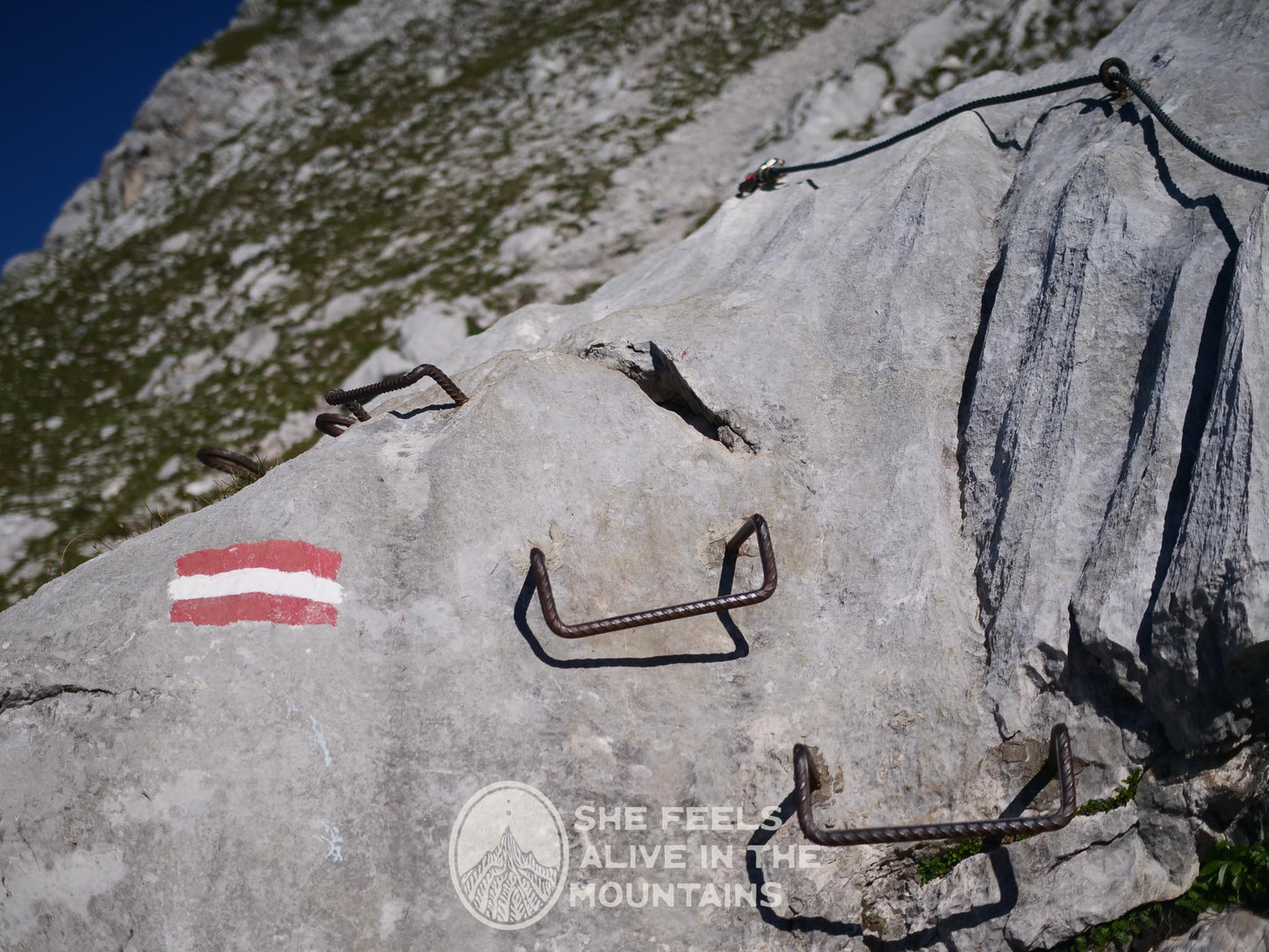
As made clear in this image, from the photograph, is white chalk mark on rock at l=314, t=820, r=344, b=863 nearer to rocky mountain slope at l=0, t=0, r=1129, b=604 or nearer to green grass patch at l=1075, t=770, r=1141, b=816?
green grass patch at l=1075, t=770, r=1141, b=816

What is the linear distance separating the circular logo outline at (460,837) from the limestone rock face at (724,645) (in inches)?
0.7

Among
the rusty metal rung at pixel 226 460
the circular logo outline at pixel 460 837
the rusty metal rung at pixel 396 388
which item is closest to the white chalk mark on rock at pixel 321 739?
the circular logo outline at pixel 460 837

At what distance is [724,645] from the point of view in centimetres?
383

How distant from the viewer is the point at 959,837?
309 cm

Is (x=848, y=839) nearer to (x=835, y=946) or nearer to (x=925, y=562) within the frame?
(x=835, y=946)

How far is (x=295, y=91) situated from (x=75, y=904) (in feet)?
70.1

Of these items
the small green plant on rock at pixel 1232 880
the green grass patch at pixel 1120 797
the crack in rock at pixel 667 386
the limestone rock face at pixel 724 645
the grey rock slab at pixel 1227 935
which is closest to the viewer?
the grey rock slab at pixel 1227 935

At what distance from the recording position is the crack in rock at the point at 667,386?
4.44 meters

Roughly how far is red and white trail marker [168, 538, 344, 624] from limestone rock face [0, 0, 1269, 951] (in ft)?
0.06

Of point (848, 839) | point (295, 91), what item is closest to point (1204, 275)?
point (848, 839)

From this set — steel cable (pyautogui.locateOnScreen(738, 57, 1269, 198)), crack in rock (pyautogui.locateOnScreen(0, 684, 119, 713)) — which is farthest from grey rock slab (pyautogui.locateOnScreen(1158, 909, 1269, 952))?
crack in rock (pyautogui.locateOnScreen(0, 684, 119, 713))

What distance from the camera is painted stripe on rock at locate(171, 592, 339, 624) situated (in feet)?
11.7

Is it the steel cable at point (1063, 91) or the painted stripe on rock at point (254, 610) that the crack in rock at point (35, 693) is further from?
the steel cable at point (1063, 91)

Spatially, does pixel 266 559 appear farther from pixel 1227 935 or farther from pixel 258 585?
pixel 1227 935
